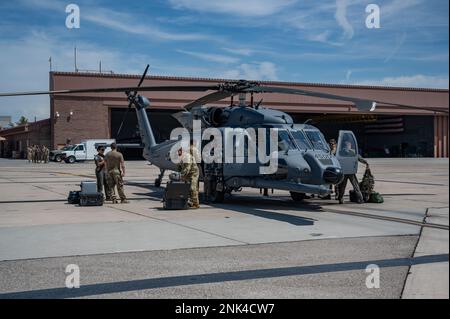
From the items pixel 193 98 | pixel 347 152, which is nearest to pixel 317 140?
pixel 347 152

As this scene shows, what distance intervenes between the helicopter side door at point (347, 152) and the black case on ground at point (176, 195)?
4083 mm

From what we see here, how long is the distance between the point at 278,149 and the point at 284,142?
0.76ft

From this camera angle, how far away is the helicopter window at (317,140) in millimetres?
13500

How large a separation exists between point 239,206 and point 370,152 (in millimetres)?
61227

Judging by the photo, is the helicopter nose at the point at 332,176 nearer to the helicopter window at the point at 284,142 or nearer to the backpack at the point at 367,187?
the helicopter window at the point at 284,142

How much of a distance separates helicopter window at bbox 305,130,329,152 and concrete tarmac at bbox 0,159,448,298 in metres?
1.55

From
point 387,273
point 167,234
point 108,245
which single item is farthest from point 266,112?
point 387,273

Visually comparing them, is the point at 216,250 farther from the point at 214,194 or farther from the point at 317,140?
the point at 214,194

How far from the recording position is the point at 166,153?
18219mm

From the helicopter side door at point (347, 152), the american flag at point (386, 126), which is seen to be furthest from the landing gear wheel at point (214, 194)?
the american flag at point (386, 126)

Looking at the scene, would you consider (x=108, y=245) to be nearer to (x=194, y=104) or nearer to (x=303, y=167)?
(x=303, y=167)

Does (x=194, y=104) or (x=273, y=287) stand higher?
(x=194, y=104)

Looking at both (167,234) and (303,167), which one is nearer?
(167,234)
